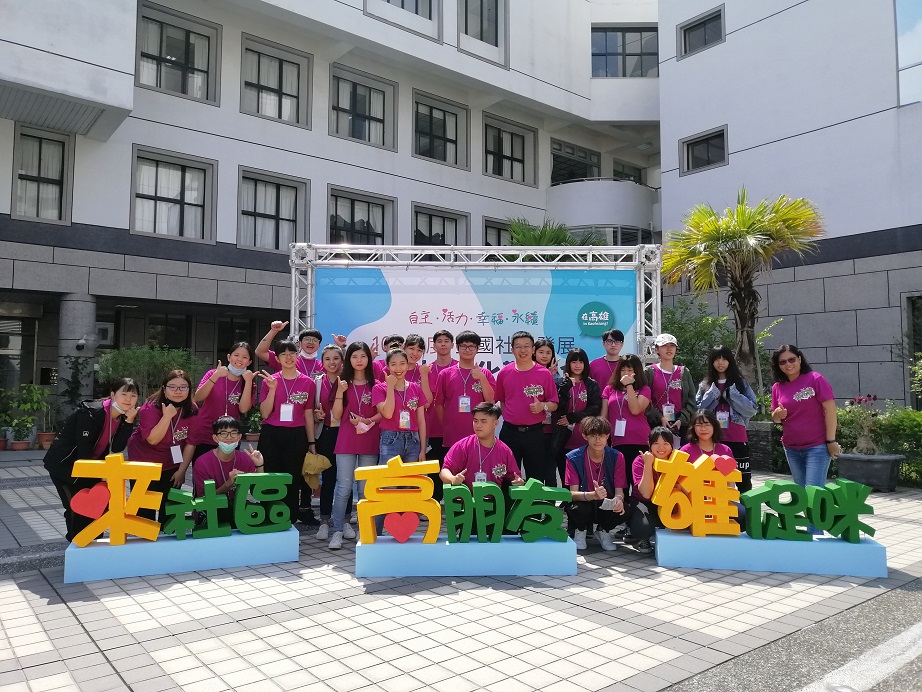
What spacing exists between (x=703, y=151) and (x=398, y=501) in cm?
1536

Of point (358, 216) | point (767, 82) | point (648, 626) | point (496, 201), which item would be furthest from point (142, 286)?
point (767, 82)

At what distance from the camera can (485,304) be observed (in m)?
8.51

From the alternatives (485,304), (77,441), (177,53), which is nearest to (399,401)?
(77,441)

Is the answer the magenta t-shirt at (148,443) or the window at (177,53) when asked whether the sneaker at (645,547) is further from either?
the window at (177,53)

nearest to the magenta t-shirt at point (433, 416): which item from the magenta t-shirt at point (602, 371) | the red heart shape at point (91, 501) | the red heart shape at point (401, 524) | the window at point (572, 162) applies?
the magenta t-shirt at point (602, 371)

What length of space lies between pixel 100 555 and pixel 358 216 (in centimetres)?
1325

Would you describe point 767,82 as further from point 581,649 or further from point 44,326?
point 44,326

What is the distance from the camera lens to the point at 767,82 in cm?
1586

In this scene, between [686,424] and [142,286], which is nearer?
[686,424]

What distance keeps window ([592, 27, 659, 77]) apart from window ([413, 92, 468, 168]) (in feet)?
16.0

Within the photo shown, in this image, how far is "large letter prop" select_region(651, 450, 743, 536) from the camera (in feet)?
17.4

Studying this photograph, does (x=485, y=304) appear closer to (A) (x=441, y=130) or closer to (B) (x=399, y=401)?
(B) (x=399, y=401)

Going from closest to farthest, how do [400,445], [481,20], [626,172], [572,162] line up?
1. [400,445]
2. [481,20]
3. [572,162]
4. [626,172]

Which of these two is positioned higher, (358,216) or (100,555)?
(358,216)
